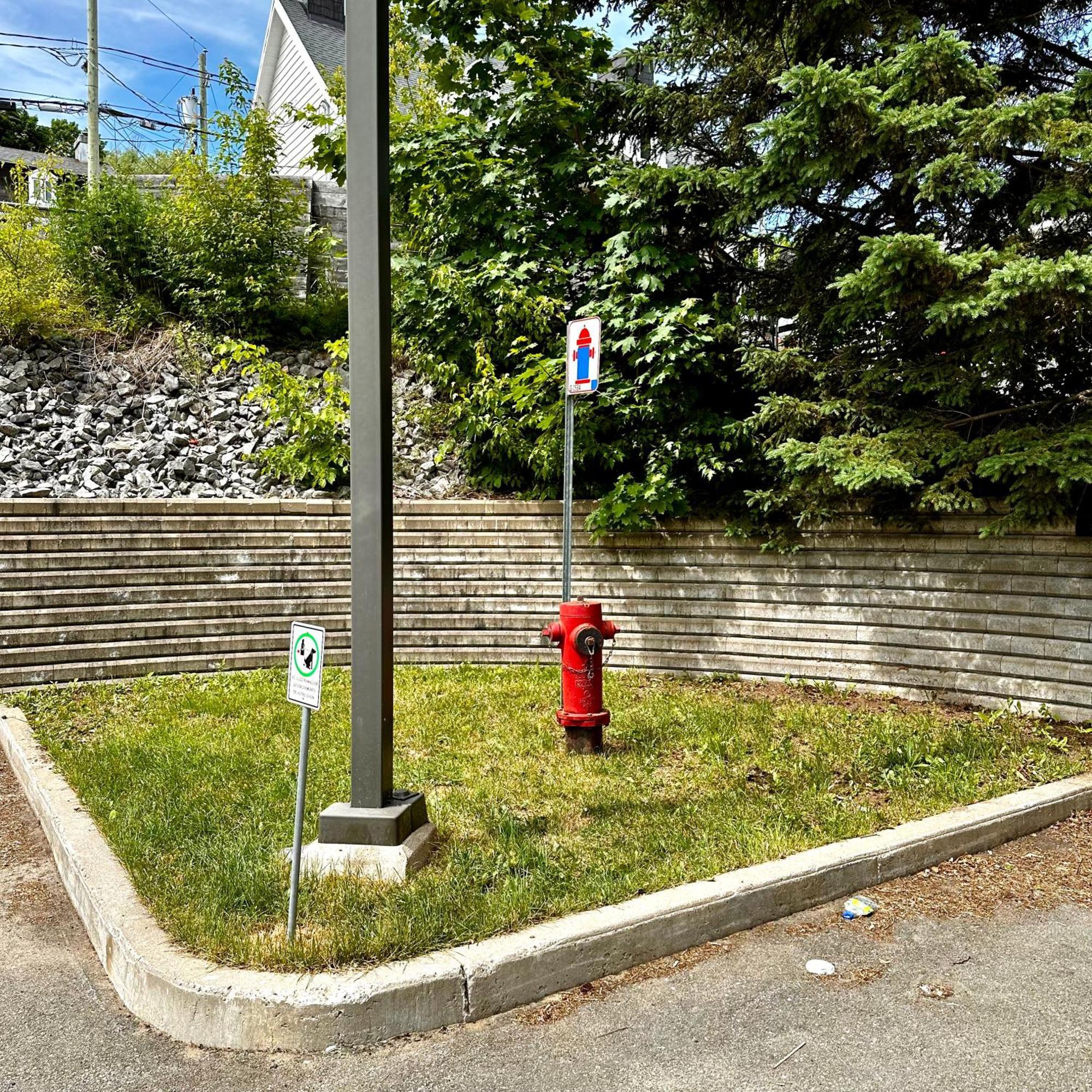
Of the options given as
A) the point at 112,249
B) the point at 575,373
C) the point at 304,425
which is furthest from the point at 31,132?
the point at 575,373

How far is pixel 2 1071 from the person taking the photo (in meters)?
2.97

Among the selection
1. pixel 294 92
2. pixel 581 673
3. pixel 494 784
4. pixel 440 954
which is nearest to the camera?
pixel 440 954

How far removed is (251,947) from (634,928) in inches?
56.5

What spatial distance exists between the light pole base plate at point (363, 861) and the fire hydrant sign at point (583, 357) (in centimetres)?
329

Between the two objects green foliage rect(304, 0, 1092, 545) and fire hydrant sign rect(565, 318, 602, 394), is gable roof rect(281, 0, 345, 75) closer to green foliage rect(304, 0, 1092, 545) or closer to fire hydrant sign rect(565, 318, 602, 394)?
green foliage rect(304, 0, 1092, 545)

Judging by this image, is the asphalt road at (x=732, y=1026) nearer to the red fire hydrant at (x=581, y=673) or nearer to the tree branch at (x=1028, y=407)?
the red fire hydrant at (x=581, y=673)

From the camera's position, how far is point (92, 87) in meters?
15.9

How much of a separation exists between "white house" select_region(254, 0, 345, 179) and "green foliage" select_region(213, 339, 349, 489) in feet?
39.9

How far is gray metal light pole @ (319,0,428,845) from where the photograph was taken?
3992 millimetres

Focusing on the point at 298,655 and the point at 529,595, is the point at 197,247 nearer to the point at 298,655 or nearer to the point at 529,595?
the point at 529,595

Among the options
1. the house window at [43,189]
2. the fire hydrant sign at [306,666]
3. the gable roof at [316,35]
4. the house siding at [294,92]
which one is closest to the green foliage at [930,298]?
the fire hydrant sign at [306,666]

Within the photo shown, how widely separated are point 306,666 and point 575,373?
3.32 meters

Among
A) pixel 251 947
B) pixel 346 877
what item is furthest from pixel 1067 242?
pixel 251 947

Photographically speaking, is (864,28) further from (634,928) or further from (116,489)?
(116,489)
